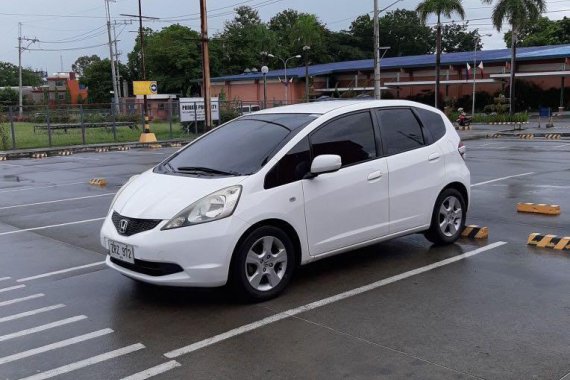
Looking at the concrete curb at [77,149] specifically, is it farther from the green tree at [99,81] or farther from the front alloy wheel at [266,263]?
the green tree at [99,81]

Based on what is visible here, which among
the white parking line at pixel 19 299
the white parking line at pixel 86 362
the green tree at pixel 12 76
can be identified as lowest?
the white parking line at pixel 86 362

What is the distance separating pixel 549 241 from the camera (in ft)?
23.3

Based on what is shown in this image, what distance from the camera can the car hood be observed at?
5152 mm

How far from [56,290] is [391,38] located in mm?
100767

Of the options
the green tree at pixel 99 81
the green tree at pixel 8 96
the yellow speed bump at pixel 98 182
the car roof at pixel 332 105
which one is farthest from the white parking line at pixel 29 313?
the green tree at pixel 8 96

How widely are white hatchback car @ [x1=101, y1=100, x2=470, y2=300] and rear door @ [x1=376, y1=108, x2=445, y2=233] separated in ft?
0.05

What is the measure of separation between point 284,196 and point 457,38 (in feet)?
359

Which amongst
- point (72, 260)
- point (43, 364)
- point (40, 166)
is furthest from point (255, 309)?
point (40, 166)

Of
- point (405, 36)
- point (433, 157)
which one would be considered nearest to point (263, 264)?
point (433, 157)

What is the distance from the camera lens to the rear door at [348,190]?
571 cm

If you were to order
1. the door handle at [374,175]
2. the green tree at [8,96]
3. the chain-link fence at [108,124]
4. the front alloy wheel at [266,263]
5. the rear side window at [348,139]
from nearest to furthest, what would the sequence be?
1. the front alloy wheel at [266,263]
2. the rear side window at [348,139]
3. the door handle at [374,175]
4. the chain-link fence at [108,124]
5. the green tree at [8,96]

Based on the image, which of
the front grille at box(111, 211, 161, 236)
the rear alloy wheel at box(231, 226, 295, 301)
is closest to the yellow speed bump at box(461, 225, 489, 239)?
the rear alloy wheel at box(231, 226, 295, 301)

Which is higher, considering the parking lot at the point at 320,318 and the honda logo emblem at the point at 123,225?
the honda logo emblem at the point at 123,225

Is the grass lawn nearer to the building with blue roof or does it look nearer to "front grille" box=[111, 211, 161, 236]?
the building with blue roof
